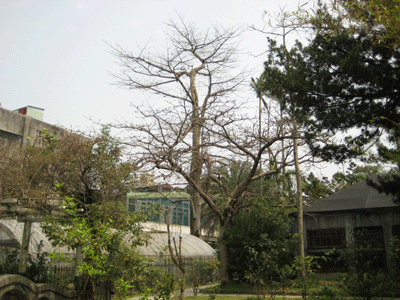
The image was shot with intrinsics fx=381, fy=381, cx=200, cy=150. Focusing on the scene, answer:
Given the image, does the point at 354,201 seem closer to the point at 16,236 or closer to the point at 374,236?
the point at 374,236

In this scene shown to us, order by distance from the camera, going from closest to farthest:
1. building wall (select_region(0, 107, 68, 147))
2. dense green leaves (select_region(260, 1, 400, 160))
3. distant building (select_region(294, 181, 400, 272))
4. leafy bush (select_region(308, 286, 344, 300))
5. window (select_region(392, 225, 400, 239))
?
leafy bush (select_region(308, 286, 344, 300)) → dense green leaves (select_region(260, 1, 400, 160)) → window (select_region(392, 225, 400, 239)) → distant building (select_region(294, 181, 400, 272)) → building wall (select_region(0, 107, 68, 147))

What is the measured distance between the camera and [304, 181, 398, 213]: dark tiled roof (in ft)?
59.7

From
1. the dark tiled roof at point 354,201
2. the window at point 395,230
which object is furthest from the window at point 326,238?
the window at point 395,230

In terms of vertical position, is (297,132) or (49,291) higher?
(297,132)

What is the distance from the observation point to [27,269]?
11.9 metres

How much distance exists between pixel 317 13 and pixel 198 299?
10497 mm

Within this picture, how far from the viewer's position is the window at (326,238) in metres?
19.0

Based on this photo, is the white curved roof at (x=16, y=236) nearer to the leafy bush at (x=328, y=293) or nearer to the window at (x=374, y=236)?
the leafy bush at (x=328, y=293)

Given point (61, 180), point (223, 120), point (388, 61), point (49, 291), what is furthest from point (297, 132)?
point (49, 291)

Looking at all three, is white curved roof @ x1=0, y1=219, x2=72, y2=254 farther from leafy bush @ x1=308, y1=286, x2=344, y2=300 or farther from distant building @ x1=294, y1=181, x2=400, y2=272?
distant building @ x1=294, y1=181, x2=400, y2=272

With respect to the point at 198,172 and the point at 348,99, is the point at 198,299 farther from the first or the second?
the point at 348,99

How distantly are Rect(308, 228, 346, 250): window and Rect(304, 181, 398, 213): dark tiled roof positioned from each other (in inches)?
43.8

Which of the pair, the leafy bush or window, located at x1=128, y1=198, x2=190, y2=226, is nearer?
the leafy bush

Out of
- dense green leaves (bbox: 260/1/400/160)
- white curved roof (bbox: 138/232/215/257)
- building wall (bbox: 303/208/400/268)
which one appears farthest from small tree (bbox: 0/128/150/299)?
building wall (bbox: 303/208/400/268)
